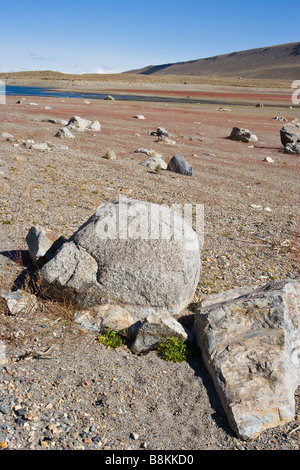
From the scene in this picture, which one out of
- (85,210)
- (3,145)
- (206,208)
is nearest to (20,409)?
(85,210)

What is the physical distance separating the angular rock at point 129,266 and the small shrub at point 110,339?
1.39 feet

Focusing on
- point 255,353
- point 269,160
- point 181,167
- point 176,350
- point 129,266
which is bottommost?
point 176,350

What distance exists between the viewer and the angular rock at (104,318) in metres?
5.35

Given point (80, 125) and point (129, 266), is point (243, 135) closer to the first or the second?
point (80, 125)

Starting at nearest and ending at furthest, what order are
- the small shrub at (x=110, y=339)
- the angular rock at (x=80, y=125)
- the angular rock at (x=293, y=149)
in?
the small shrub at (x=110, y=339) → the angular rock at (x=293, y=149) → the angular rock at (x=80, y=125)

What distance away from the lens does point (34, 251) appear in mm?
6535

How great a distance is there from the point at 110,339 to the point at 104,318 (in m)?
0.35

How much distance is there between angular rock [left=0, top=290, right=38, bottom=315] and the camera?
17.9ft

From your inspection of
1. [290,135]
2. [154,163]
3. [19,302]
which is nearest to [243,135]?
[290,135]

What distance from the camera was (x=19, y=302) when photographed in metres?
5.56

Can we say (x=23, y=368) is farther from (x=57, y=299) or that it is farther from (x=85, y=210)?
(x=85, y=210)

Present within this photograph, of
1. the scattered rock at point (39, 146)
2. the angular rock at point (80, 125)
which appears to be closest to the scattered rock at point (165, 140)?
the angular rock at point (80, 125)

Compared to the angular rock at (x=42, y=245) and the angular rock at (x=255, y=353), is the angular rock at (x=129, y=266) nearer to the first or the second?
the angular rock at (x=255, y=353)

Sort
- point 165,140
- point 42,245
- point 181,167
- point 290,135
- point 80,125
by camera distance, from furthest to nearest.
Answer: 1. point 80,125
2. point 290,135
3. point 165,140
4. point 181,167
5. point 42,245
